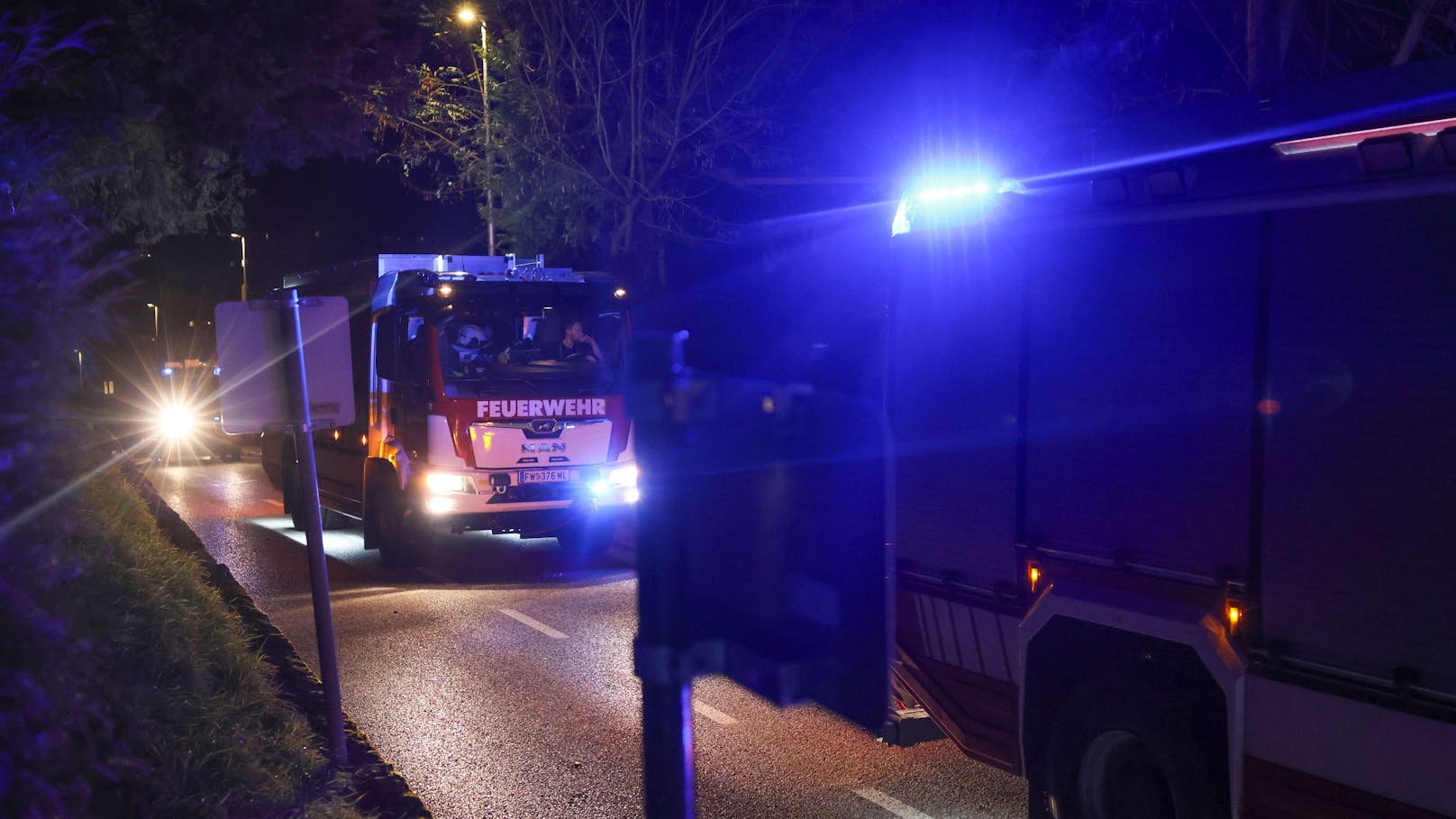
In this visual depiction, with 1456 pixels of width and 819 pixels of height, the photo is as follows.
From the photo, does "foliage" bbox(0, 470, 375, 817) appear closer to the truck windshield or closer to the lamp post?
the truck windshield

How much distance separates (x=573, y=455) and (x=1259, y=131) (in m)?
8.66

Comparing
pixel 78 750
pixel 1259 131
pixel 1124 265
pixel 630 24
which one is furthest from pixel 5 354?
pixel 630 24

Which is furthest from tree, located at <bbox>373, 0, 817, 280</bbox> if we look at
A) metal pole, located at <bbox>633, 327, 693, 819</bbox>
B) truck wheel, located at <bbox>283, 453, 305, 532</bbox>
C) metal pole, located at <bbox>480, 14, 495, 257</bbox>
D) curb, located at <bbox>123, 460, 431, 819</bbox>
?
metal pole, located at <bbox>633, 327, 693, 819</bbox>

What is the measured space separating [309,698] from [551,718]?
4.49 ft

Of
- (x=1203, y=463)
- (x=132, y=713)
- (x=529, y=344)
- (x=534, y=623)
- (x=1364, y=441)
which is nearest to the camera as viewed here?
(x=1364, y=441)

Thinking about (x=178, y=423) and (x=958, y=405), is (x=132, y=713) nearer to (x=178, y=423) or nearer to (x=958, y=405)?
(x=958, y=405)

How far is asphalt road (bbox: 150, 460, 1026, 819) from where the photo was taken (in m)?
5.82

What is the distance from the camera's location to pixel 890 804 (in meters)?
5.68

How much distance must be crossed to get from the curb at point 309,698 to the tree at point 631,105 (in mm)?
10060

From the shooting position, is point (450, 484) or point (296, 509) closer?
point (450, 484)

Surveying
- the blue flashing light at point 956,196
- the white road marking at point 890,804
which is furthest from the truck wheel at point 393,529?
A: the blue flashing light at point 956,196

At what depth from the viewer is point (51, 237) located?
15.0 ft

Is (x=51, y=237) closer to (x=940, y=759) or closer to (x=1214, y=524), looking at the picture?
(x=1214, y=524)

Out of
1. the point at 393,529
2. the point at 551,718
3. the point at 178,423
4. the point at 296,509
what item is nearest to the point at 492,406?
the point at 393,529
